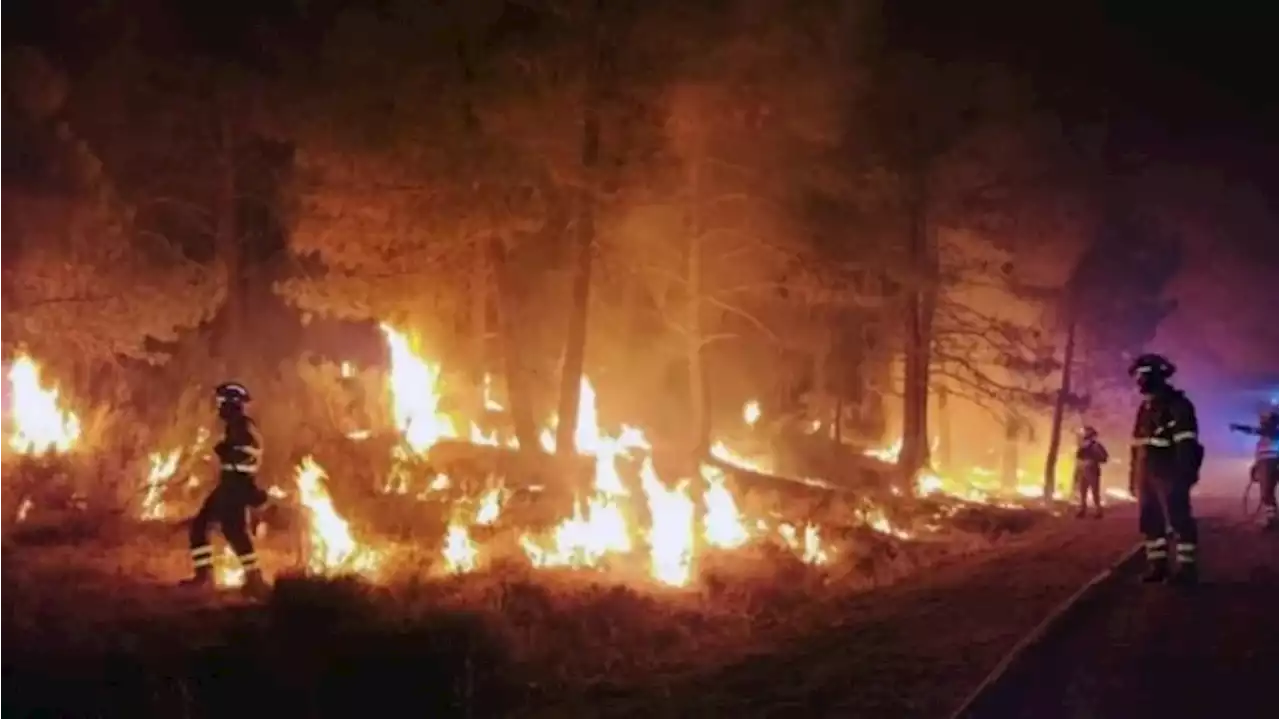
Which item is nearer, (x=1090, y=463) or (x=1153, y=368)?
(x=1153, y=368)

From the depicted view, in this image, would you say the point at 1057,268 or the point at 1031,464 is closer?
the point at 1057,268

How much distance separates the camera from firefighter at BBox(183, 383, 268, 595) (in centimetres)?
1383

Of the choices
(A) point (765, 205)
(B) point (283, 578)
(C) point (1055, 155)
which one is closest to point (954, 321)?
(C) point (1055, 155)

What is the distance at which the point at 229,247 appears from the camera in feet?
81.5

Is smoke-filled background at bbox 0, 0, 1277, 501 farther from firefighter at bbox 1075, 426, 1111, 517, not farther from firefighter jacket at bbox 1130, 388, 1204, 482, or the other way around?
firefighter jacket at bbox 1130, 388, 1204, 482

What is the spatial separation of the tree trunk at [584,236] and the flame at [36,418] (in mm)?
8926

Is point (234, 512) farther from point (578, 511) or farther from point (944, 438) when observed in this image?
point (944, 438)

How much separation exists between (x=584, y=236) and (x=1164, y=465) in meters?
10.2

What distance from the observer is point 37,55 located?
70.7ft

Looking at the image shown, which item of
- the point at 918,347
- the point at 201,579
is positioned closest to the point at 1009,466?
the point at 918,347

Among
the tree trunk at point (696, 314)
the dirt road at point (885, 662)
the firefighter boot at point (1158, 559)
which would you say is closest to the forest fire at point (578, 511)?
the tree trunk at point (696, 314)

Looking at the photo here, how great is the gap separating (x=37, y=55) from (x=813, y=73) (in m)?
11.8

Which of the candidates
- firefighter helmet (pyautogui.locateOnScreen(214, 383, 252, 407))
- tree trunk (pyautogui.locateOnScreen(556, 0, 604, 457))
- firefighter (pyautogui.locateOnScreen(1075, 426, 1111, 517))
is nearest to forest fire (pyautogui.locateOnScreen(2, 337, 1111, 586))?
tree trunk (pyautogui.locateOnScreen(556, 0, 604, 457))

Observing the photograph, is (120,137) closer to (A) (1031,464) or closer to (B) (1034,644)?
(B) (1034,644)
